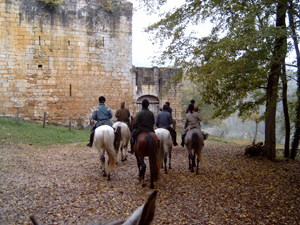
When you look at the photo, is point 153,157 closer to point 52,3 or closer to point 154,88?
point 52,3

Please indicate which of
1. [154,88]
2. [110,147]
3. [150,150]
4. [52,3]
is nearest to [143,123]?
[150,150]

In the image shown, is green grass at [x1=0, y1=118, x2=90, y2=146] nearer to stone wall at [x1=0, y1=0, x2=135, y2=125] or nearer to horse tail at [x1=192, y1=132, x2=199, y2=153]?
stone wall at [x1=0, y1=0, x2=135, y2=125]

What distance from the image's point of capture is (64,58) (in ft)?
56.9

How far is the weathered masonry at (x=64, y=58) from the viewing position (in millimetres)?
16234

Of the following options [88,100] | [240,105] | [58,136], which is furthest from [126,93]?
[240,105]

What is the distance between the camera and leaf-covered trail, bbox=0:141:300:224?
501 cm

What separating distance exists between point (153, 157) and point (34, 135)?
940cm

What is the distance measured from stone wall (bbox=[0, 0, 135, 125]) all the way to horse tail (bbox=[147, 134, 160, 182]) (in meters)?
12.7

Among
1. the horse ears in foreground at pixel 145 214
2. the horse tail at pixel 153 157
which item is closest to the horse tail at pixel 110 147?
the horse tail at pixel 153 157

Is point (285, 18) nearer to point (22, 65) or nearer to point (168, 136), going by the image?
point (168, 136)

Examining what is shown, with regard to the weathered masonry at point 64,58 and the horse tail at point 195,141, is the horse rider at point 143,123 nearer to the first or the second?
the horse tail at point 195,141

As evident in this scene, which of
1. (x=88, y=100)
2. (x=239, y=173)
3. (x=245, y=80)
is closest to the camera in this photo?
(x=245, y=80)

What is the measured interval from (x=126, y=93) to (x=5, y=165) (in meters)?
11.9

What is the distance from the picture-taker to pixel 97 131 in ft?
23.9
